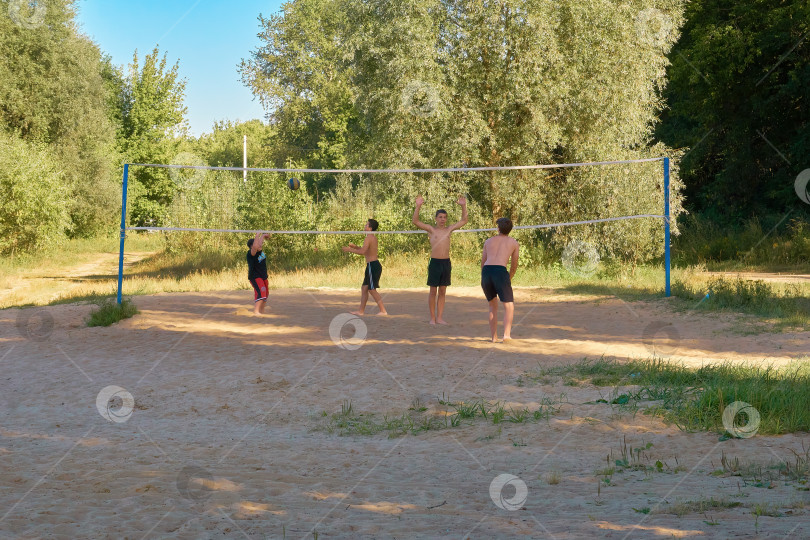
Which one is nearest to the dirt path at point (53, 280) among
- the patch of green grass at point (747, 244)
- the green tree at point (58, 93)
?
the green tree at point (58, 93)

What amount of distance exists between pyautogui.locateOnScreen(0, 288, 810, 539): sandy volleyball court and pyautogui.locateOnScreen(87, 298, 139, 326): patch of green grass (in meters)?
0.29

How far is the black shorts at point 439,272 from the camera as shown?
1102 cm

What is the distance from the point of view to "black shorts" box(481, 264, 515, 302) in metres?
9.73

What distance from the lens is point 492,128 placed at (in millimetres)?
20906

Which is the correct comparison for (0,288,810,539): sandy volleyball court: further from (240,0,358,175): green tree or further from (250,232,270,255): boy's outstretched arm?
(240,0,358,175): green tree

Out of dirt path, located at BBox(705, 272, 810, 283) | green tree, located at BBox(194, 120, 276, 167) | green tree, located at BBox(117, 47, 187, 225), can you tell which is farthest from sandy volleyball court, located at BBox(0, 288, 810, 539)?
green tree, located at BBox(194, 120, 276, 167)

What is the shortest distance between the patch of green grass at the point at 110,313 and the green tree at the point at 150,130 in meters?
31.3

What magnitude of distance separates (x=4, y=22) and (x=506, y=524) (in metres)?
30.5

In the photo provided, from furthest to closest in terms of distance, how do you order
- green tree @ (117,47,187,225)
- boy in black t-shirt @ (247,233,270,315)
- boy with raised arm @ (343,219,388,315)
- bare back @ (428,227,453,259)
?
green tree @ (117,47,187,225), boy in black t-shirt @ (247,233,270,315), boy with raised arm @ (343,219,388,315), bare back @ (428,227,453,259)

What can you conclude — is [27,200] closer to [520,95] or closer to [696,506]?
[520,95]

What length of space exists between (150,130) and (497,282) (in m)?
37.3

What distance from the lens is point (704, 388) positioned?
23.8 ft

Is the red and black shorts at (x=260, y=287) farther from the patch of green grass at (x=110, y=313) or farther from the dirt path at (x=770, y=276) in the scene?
the dirt path at (x=770, y=276)

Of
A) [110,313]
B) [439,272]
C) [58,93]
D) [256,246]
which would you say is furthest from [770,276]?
[58,93]
